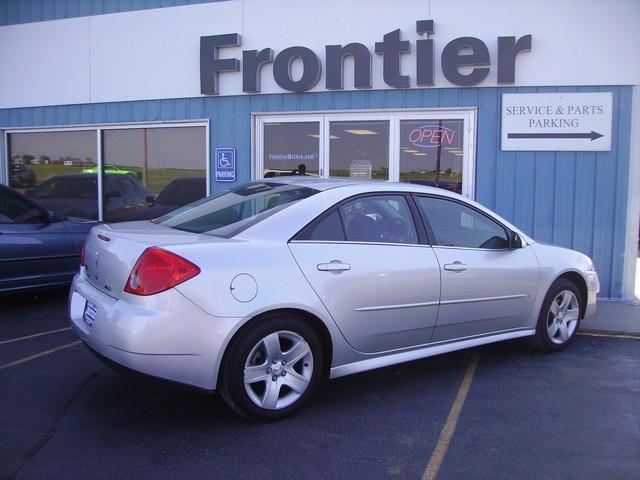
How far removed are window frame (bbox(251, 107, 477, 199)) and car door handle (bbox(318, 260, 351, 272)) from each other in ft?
14.7

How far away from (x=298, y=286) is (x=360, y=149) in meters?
4.98

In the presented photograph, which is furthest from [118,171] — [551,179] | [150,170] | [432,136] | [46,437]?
[46,437]

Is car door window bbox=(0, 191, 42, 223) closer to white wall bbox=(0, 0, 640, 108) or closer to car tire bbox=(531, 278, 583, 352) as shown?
white wall bbox=(0, 0, 640, 108)

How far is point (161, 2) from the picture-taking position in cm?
907

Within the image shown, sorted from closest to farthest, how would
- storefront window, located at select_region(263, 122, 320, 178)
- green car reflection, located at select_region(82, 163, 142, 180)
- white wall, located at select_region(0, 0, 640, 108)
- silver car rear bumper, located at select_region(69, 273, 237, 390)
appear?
silver car rear bumper, located at select_region(69, 273, 237, 390)
white wall, located at select_region(0, 0, 640, 108)
storefront window, located at select_region(263, 122, 320, 178)
green car reflection, located at select_region(82, 163, 142, 180)

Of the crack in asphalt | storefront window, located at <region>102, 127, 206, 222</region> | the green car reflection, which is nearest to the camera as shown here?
the crack in asphalt

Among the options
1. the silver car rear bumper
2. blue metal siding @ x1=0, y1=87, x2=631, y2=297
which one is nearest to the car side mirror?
the silver car rear bumper

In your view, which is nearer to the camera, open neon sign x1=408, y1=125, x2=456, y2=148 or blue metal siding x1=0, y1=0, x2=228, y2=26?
open neon sign x1=408, y1=125, x2=456, y2=148

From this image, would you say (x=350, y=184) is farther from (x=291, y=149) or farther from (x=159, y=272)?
(x=291, y=149)

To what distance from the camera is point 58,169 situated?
33.1ft

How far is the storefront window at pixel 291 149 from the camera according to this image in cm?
853

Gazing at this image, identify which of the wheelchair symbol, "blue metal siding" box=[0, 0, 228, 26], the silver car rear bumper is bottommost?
the silver car rear bumper

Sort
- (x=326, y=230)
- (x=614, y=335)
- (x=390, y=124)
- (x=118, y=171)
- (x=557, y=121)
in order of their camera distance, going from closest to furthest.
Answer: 1. (x=326, y=230)
2. (x=614, y=335)
3. (x=557, y=121)
4. (x=390, y=124)
5. (x=118, y=171)

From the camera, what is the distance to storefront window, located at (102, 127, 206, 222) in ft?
29.9
